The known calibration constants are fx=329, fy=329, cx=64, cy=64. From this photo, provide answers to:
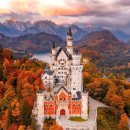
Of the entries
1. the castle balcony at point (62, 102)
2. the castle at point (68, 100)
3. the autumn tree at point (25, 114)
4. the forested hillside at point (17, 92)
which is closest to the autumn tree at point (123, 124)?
the castle at point (68, 100)

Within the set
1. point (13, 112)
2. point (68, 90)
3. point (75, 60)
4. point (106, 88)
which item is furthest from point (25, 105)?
point (106, 88)

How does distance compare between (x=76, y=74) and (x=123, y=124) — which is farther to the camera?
(x=76, y=74)

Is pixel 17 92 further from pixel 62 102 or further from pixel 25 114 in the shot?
pixel 62 102

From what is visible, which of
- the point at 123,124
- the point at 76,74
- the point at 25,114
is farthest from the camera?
the point at 76,74

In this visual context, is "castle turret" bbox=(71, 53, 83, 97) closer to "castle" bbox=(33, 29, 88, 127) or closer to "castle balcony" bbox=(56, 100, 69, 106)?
"castle" bbox=(33, 29, 88, 127)

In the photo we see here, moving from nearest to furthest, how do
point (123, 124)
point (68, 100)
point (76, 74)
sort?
1. point (68, 100)
2. point (123, 124)
3. point (76, 74)

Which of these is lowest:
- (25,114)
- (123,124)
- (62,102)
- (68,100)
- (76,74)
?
(123,124)

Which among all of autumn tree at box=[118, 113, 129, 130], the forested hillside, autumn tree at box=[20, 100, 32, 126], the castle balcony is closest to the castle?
the castle balcony

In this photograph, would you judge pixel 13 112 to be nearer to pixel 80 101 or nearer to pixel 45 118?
pixel 45 118

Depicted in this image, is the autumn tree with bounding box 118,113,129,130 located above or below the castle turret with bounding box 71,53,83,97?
below

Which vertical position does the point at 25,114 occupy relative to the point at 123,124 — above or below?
above

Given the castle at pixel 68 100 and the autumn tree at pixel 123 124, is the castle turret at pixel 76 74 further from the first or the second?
the autumn tree at pixel 123 124

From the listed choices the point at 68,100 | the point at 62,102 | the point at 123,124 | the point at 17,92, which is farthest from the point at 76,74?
the point at 17,92

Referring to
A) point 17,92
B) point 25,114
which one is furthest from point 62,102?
point 17,92
